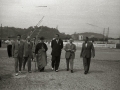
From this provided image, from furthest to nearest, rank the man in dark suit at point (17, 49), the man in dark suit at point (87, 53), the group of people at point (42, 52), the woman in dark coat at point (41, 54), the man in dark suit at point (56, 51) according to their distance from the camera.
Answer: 1. the man in dark suit at point (56, 51)
2. the woman in dark coat at point (41, 54)
3. the man in dark suit at point (87, 53)
4. the group of people at point (42, 52)
5. the man in dark suit at point (17, 49)

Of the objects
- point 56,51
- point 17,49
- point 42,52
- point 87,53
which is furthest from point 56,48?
point 17,49

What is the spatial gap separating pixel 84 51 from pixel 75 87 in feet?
11.6

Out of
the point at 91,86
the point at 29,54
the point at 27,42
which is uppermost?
the point at 27,42

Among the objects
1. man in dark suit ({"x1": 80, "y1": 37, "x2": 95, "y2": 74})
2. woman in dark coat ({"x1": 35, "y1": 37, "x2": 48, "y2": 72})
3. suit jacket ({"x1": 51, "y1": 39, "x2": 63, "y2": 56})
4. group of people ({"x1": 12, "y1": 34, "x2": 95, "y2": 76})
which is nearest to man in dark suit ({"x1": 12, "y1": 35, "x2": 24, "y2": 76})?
group of people ({"x1": 12, "y1": 34, "x2": 95, "y2": 76})

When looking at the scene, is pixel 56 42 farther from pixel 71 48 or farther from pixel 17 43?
pixel 17 43

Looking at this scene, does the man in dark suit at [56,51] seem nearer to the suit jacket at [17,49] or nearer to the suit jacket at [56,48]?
the suit jacket at [56,48]

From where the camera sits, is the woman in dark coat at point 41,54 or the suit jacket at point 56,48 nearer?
the woman in dark coat at point 41,54

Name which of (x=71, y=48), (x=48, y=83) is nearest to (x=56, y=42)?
(x=71, y=48)

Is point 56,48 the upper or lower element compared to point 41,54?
upper

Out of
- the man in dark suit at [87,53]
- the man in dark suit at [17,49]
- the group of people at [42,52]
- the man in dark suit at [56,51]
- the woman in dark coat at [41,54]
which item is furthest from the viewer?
the man in dark suit at [56,51]

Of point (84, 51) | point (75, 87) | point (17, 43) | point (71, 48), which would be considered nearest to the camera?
point (75, 87)

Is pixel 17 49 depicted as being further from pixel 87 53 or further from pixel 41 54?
pixel 87 53

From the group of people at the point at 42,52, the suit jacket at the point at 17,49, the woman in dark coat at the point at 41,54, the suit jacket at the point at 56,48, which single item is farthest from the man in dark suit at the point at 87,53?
the suit jacket at the point at 17,49

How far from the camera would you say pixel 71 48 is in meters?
9.85
